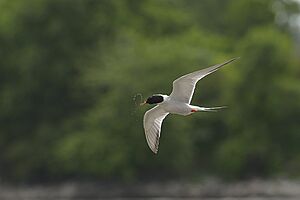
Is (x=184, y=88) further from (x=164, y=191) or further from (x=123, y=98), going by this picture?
(x=164, y=191)

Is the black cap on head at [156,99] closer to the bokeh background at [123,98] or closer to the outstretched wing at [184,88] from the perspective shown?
the outstretched wing at [184,88]

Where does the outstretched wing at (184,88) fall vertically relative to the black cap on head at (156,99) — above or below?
above

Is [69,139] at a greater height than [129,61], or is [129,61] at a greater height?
[129,61]

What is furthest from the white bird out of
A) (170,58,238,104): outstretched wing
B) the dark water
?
the dark water

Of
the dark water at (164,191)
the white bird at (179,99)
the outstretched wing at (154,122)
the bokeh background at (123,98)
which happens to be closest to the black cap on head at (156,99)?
the white bird at (179,99)

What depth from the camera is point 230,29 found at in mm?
56438

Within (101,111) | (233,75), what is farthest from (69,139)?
(233,75)

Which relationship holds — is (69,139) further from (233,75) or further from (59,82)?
(233,75)

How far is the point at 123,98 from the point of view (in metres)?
45.5

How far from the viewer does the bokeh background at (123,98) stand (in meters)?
45.9

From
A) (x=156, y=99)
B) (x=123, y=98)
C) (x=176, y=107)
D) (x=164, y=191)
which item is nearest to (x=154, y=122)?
(x=156, y=99)

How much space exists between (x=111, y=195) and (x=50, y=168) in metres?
4.38

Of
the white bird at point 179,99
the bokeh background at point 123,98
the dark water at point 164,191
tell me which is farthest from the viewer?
the bokeh background at point 123,98

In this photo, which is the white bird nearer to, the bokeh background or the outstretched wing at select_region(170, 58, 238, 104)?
the outstretched wing at select_region(170, 58, 238, 104)
